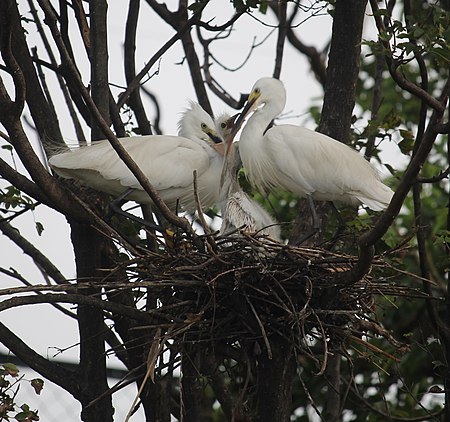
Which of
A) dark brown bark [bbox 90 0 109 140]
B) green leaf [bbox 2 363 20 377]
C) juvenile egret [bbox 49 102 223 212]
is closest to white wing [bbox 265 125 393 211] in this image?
juvenile egret [bbox 49 102 223 212]

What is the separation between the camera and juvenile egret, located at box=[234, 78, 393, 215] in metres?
5.78

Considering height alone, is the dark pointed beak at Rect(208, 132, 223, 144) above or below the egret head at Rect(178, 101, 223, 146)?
below

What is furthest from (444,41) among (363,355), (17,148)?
(17,148)

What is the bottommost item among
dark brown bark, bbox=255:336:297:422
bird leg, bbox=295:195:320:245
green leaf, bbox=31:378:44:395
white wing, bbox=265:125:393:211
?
dark brown bark, bbox=255:336:297:422

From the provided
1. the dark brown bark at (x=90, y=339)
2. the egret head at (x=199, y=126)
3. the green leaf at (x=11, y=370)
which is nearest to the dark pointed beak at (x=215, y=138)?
the egret head at (x=199, y=126)

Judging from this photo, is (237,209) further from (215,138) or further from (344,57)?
(215,138)

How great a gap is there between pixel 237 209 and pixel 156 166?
0.64m

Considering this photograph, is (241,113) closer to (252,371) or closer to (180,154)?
(180,154)

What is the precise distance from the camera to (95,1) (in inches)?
205

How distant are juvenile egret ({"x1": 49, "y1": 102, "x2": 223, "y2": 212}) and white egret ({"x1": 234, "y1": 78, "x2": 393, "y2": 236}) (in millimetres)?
248

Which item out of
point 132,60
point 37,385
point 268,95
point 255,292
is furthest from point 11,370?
point 268,95

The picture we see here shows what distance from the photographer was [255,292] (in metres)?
4.50

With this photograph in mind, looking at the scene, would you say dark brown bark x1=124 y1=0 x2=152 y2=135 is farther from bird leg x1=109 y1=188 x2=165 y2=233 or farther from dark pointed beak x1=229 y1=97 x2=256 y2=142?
bird leg x1=109 y1=188 x2=165 y2=233

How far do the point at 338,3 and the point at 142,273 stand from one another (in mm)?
2021
